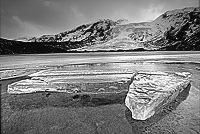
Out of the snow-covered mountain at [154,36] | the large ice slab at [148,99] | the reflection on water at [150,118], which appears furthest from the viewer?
the snow-covered mountain at [154,36]

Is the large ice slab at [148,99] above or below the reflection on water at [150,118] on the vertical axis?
above

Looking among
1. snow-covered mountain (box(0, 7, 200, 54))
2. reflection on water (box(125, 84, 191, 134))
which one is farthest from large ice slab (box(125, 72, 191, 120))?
snow-covered mountain (box(0, 7, 200, 54))

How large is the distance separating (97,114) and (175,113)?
2076 mm

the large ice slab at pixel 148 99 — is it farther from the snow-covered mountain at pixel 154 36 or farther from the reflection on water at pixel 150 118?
the snow-covered mountain at pixel 154 36

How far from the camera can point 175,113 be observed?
404cm

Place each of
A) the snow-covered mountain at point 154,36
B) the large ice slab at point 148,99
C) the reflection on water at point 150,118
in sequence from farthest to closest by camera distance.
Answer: the snow-covered mountain at point 154,36
the large ice slab at point 148,99
the reflection on water at point 150,118

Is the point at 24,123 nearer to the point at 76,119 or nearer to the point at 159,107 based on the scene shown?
the point at 76,119

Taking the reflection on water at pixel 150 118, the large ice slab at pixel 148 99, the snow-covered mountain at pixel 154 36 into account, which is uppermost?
the snow-covered mountain at pixel 154 36

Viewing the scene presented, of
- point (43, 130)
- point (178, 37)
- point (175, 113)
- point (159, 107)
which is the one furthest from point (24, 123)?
point (178, 37)

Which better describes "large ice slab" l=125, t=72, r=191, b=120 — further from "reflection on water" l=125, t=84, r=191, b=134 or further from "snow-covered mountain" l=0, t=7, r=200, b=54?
"snow-covered mountain" l=0, t=7, r=200, b=54

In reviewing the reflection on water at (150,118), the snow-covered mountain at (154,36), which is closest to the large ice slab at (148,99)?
the reflection on water at (150,118)

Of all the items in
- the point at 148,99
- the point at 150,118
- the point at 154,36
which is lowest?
the point at 150,118

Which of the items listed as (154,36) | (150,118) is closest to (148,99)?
(150,118)

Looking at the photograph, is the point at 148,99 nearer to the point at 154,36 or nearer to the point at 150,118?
the point at 150,118
